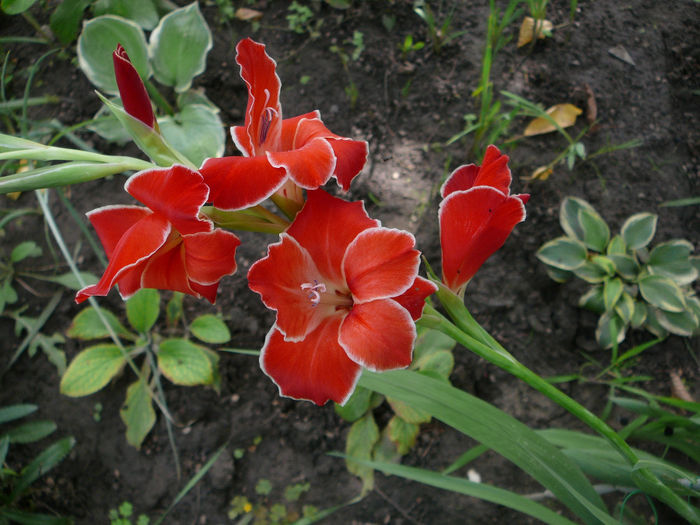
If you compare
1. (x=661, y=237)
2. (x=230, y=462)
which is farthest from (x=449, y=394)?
(x=661, y=237)

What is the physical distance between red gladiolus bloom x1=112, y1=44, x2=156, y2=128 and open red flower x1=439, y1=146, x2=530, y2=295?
18.5 inches

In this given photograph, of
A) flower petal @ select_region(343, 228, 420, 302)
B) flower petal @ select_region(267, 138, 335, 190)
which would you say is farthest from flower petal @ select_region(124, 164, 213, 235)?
flower petal @ select_region(343, 228, 420, 302)

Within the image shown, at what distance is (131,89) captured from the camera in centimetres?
69

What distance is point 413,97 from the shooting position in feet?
6.41

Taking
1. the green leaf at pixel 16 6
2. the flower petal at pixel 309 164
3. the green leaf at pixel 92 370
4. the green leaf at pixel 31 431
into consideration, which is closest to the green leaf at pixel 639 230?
the flower petal at pixel 309 164

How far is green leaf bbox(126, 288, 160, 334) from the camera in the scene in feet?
5.18

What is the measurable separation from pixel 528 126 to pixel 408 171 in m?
0.51

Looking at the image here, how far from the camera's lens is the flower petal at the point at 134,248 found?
0.62 m

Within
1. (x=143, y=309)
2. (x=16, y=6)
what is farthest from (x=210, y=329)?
(x=16, y=6)

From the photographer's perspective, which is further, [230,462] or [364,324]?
[230,462]

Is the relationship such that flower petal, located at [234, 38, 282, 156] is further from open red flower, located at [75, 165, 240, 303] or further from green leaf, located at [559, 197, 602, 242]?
green leaf, located at [559, 197, 602, 242]

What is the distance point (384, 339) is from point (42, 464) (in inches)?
58.5

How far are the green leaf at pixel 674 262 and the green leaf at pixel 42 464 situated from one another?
2.02 metres

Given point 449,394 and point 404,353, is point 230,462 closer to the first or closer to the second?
point 449,394
